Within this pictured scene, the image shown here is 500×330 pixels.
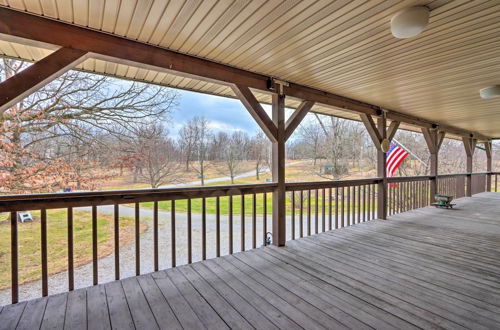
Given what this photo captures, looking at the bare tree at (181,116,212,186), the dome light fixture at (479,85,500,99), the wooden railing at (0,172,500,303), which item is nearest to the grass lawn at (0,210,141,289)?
the wooden railing at (0,172,500,303)

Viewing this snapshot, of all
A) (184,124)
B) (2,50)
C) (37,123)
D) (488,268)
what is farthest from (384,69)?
(37,123)

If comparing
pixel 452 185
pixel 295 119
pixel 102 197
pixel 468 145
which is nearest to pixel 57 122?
pixel 102 197

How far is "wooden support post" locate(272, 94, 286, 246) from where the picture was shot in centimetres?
332

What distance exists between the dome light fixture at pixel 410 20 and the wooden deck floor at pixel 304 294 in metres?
2.25

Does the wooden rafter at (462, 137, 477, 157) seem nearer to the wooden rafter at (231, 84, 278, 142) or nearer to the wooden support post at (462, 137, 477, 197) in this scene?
the wooden support post at (462, 137, 477, 197)

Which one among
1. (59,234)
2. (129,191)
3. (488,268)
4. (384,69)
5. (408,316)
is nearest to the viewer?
(408,316)

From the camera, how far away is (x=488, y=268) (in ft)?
8.39

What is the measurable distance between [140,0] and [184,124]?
5.42 m

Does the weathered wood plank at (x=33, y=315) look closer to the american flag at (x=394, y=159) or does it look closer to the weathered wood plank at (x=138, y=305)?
the weathered wood plank at (x=138, y=305)

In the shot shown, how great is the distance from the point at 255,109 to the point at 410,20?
5.91 ft

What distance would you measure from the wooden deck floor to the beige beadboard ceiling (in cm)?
238

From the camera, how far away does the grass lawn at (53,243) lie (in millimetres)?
4641

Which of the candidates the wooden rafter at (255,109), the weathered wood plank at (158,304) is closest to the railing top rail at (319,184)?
the wooden rafter at (255,109)

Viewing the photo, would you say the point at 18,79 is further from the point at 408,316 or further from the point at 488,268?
the point at 488,268
